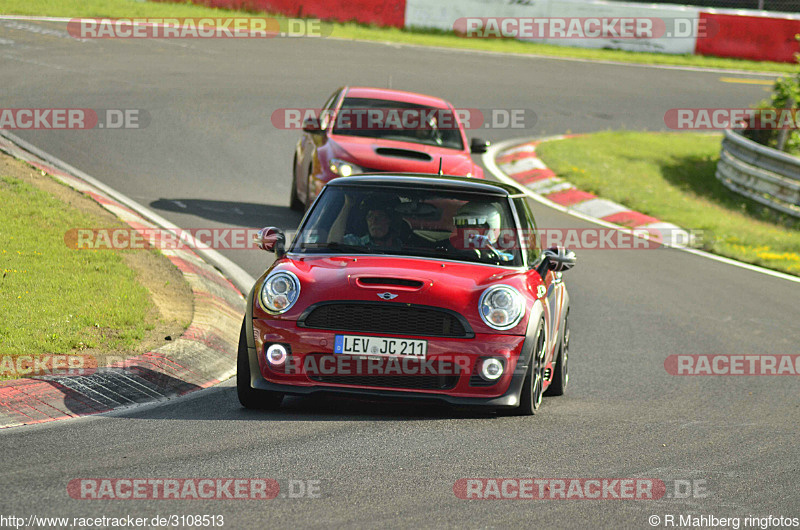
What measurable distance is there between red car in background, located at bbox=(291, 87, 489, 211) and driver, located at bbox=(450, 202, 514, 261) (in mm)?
→ 4997

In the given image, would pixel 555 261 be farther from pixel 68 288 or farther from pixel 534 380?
pixel 68 288

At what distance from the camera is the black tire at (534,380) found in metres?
6.86

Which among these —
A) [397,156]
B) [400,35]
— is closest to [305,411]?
[397,156]

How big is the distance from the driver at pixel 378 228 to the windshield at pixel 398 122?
235 inches

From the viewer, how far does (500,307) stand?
671 centimetres

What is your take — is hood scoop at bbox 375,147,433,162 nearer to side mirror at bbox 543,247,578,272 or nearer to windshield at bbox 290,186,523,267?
windshield at bbox 290,186,523,267

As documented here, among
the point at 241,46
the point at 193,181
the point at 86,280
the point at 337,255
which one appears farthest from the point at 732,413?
the point at 241,46

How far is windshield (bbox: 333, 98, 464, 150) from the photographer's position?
13.6 metres

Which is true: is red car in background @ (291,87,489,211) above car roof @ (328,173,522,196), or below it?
below

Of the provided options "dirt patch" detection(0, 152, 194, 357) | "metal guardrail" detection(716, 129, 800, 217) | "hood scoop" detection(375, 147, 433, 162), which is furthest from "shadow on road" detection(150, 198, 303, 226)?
"metal guardrail" detection(716, 129, 800, 217)

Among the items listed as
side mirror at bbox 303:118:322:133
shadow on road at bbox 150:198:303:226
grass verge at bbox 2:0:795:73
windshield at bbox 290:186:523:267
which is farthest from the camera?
grass verge at bbox 2:0:795:73

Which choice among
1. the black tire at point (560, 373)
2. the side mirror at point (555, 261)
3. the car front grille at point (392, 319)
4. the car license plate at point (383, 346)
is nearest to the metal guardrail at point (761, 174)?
the black tire at point (560, 373)

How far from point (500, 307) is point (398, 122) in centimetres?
732

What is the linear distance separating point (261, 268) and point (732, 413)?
5.44 m
